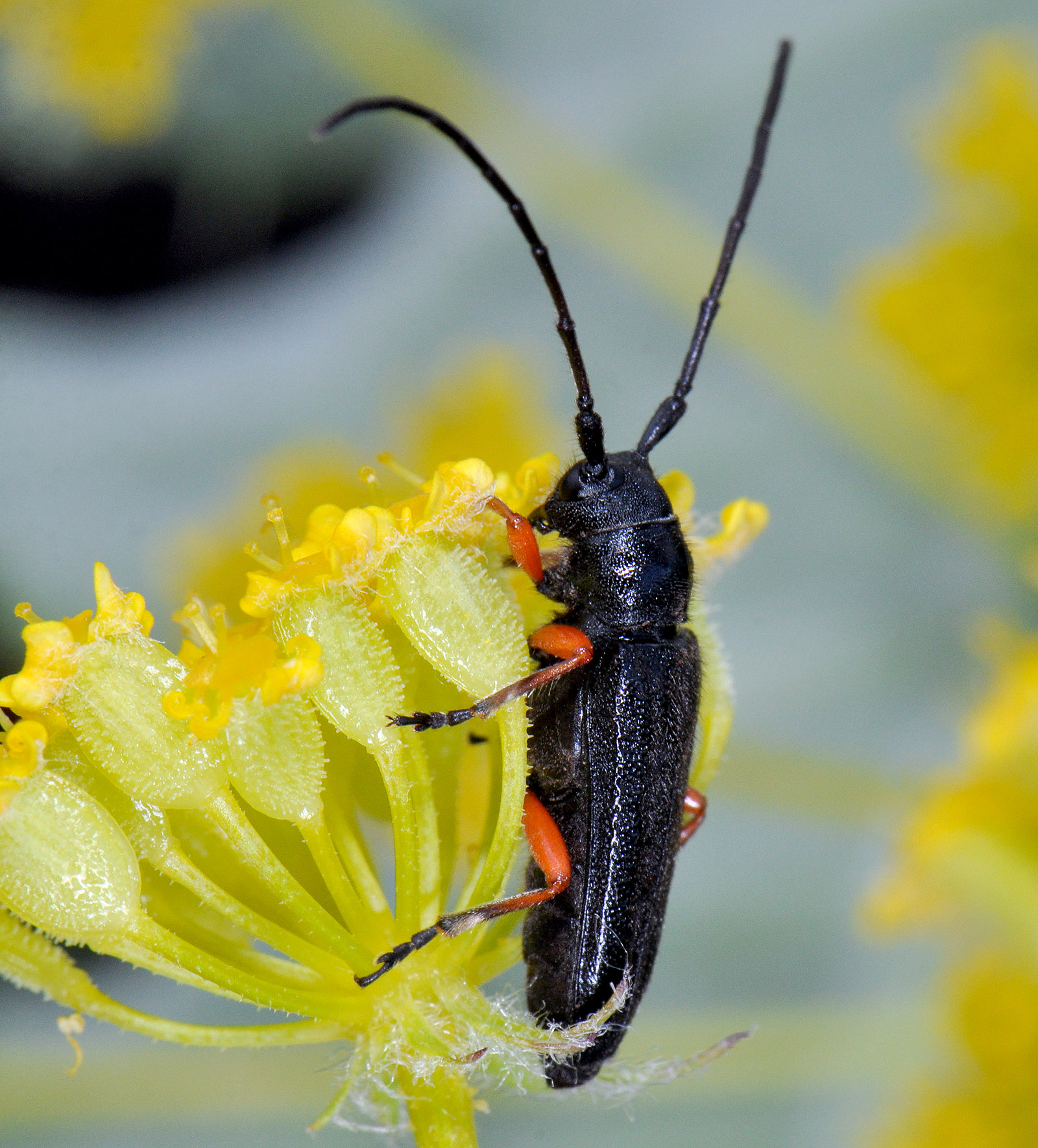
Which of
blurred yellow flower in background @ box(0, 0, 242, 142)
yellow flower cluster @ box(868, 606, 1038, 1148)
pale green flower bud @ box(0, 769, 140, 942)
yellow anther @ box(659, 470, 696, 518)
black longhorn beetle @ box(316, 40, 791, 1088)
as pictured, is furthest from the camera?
blurred yellow flower in background @ box(0, 0, 242, 142)

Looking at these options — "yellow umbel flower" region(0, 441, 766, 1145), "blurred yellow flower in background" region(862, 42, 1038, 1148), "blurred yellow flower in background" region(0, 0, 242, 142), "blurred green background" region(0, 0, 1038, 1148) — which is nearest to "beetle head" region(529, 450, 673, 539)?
"yellow umbel flower" region(0, 441, 766, 1145)

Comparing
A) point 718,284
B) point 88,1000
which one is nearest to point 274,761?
point 88,1000

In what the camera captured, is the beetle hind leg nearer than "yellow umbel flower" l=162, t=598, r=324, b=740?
No

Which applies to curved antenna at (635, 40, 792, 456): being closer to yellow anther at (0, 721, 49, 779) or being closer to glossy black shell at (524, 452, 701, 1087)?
glossy black shell at (524, 452, 701, 1087)

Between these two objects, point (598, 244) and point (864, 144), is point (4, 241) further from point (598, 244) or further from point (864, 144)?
point (864, 144)

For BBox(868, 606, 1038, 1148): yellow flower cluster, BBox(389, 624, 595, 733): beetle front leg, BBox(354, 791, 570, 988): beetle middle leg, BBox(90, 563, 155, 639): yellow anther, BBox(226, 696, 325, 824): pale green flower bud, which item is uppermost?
BBox(90, 563, 155, 639): yellow anther

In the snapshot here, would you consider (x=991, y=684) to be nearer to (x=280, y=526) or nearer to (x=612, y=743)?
(x=612, y=743)

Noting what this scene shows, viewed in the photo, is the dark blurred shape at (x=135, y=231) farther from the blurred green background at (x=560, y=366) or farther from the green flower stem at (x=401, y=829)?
the green flower stem at (x=401, y=829)

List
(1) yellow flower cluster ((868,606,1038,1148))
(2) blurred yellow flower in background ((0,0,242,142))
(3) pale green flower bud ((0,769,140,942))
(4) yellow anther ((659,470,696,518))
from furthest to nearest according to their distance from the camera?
(2) blurred yellow flower in background ((0,0,242,142))
(1) yellow flower cluster ((868,606,1038,1148))
(4) yellow anther ((659,470,696,518))
(3) pale green flower bud ((0,769,140,942))
